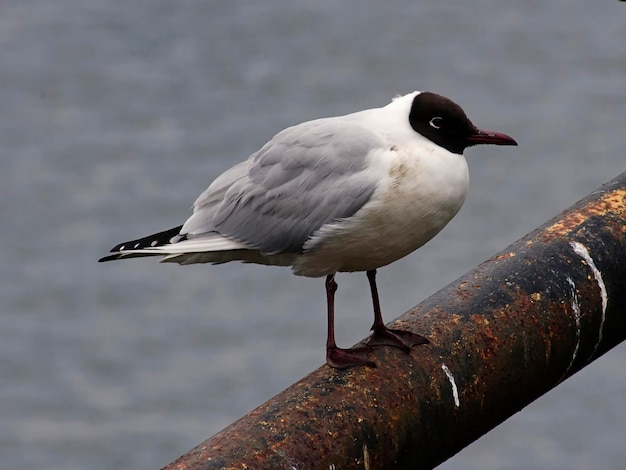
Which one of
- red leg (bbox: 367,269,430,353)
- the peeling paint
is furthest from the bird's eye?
the peeling paint

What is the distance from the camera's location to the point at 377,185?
444cm

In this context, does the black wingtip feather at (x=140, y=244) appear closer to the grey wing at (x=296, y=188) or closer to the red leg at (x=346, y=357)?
the grey wing at (x=296, y=188)

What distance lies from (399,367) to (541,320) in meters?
0.44

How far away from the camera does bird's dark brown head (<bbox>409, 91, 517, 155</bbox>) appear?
4559mm

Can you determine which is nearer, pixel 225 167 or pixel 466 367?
pixel 466 367

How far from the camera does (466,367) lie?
150 inches

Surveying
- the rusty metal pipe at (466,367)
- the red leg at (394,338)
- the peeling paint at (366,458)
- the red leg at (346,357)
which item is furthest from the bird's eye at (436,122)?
the peeling paint at (366,458)

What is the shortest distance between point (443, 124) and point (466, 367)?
109 cm

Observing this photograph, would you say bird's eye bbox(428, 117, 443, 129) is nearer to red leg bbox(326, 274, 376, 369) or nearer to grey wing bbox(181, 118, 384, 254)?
grey wing bbox(181, 118, 384, 254)

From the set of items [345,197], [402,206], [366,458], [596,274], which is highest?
[345,197]

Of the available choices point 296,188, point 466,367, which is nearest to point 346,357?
point 466,367

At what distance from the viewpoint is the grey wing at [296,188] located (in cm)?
454

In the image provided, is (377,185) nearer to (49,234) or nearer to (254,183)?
(254,183)

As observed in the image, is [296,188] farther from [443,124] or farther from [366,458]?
[366,458]
